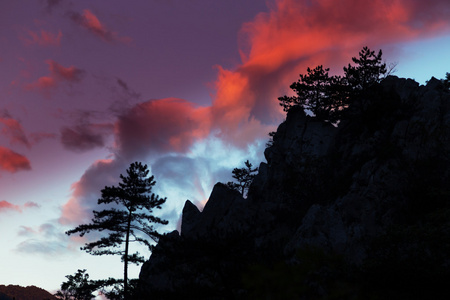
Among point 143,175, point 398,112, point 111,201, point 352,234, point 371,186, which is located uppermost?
point 398,112

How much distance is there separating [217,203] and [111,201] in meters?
15.7

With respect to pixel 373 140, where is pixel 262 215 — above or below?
below

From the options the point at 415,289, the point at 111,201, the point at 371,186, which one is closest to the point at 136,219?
the point at 111,201

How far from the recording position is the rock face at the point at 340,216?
17203 mm

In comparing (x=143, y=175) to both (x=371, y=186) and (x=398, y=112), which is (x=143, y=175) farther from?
(x=398, y=112)

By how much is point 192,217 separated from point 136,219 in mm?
19596

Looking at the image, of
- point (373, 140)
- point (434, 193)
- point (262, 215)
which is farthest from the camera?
point (262, 215)

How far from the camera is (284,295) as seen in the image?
5.80m

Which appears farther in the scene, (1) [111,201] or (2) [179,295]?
(1) [111,201]

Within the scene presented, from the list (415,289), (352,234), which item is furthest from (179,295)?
(352,234)

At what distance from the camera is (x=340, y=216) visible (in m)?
32.1

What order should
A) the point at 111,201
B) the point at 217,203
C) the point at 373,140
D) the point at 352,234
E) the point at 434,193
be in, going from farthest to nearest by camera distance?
the point at 217,203 → the point at 373,140 → the point at 111,201 → the point at 352,234 → the point at 434,193

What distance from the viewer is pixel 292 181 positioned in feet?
150

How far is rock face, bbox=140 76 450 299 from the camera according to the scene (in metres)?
17.2
